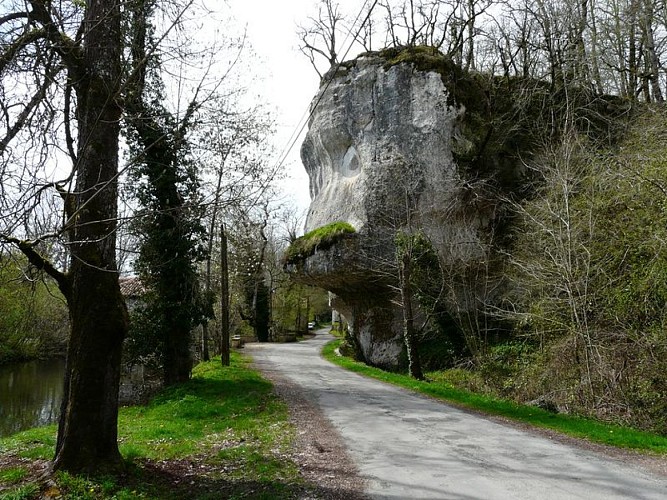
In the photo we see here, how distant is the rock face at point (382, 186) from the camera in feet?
69.7

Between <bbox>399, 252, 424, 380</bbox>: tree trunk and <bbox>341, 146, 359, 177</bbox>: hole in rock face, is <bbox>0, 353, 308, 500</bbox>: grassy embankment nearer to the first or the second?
<bbox>399, 252, 424, 380</bbox>: tree trunk

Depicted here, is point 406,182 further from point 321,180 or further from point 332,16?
point 332,16

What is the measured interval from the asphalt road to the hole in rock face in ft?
48.1

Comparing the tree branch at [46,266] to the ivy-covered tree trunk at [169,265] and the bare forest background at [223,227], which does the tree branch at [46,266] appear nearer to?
the bare forest background at [223,227]

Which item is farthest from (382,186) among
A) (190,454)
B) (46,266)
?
(46,266)

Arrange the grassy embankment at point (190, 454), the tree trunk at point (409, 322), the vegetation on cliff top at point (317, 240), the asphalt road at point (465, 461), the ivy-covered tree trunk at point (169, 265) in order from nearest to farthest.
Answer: the asphalt road at point (465, 461) < the grassy embankment at point (190, 454) < the ivy-covered tree trunk at point (169, 265) < the tree trunk at point (409, 322) < the vegetation on cliff top at point (317, 240)

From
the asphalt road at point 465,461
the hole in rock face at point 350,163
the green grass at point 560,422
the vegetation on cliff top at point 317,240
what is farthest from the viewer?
the hole in rock face at point 350,163

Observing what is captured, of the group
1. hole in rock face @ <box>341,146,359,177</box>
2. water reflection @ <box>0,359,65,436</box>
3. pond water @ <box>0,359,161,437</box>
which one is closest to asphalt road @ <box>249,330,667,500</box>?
pond water @ <box>0,359,161,437</box>

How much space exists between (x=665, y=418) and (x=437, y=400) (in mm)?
4853

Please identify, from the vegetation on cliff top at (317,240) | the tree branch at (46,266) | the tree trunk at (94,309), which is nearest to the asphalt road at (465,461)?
the tree trunk at (94,309)

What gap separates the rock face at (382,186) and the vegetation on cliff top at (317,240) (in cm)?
33

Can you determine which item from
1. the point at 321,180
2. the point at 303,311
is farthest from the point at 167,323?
the point at 303,311

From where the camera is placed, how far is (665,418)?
9.62 meters

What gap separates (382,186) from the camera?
860 inches
